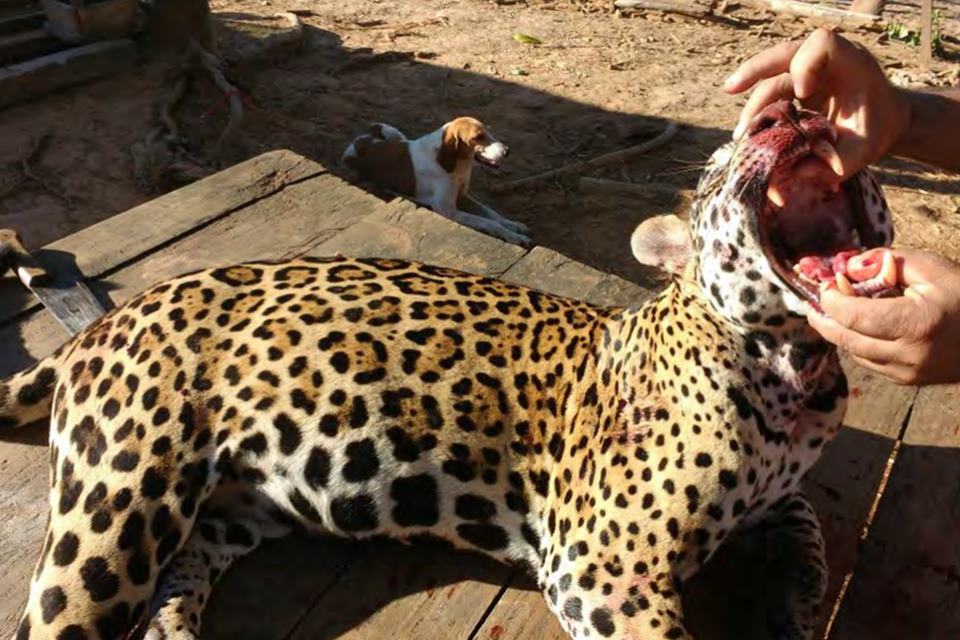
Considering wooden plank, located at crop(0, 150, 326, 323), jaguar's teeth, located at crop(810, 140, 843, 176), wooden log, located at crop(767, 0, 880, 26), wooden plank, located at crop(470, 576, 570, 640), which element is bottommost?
wooden log, located at crop(767, 0, 880, 26)

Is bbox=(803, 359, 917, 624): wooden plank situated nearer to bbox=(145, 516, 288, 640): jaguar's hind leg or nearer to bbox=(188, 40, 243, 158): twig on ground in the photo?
bbox=(145, 516, 288, 640): jaguar's hind leg

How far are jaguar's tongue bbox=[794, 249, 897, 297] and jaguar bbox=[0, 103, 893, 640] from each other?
6 centimetres

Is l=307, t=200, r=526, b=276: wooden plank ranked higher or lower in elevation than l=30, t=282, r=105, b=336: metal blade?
lower

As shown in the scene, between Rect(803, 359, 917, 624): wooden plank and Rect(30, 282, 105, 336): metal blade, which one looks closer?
Rect(803, 359, 917, 624): wooden plank

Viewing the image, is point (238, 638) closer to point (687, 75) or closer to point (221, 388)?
point (221, 388)

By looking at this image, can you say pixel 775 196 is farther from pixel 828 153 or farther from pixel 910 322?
pixel 910 322

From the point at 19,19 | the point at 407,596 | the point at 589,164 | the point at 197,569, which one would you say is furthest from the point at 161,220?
the point at 19,19

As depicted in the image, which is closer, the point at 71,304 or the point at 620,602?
the point at 620,602

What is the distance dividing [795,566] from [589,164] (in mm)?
5768

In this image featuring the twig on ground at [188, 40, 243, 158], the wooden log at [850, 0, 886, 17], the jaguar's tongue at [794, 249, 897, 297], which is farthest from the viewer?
the wooden log at [850, 0, 886, 17]

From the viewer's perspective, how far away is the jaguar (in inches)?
103

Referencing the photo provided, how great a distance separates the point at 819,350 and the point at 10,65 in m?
8.39

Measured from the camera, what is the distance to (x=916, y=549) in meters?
3.09

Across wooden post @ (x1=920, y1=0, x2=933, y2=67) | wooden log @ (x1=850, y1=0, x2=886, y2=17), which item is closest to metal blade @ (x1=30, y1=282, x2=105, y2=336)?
wooden post @ (x1=920, y1=0, x2=933, y2=67)
